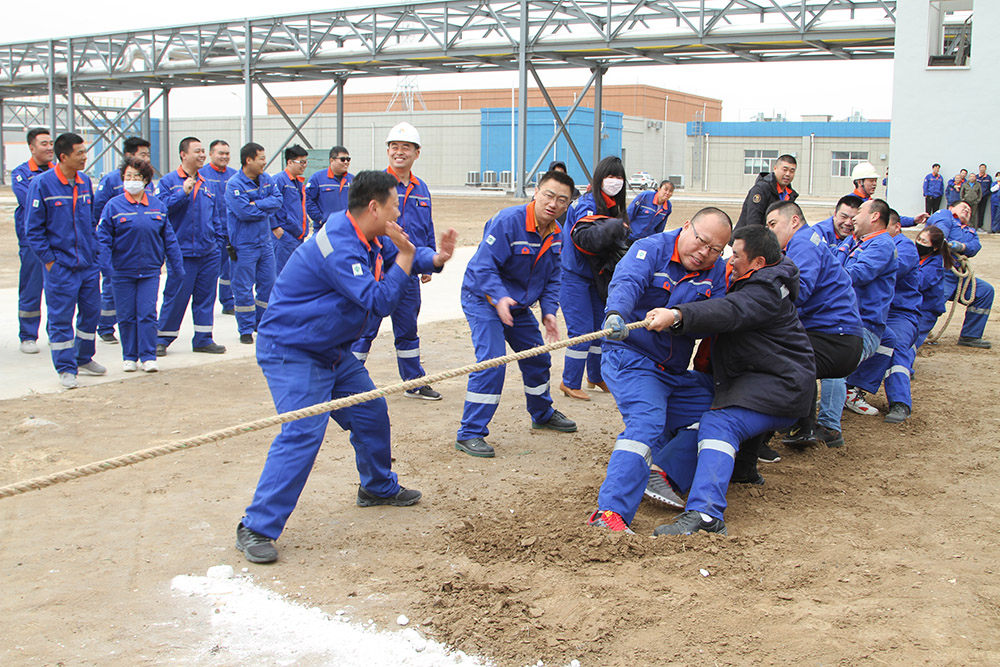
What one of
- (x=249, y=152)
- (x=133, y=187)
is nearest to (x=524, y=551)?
(x=133, y=187)

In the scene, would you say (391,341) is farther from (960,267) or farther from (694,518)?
(960,267)

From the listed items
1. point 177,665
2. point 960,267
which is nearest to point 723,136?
point 960,267

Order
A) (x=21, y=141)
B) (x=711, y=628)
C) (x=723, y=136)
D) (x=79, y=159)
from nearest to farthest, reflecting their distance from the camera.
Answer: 1. (x=711, y=628)
2. (x=79, y=159)
3. (x=723, y=136)
4. (x=21, y=141)

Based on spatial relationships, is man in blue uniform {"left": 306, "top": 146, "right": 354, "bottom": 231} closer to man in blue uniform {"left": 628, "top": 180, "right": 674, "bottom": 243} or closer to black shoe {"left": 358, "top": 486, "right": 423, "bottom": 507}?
man in blue uniform {"left": 628, "top": 180, "right": 674, "bottom": 243}

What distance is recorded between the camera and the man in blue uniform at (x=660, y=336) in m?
4.45

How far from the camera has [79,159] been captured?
23.6ft

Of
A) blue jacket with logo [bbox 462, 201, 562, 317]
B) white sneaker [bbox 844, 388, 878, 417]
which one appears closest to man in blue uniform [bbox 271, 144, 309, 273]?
blue jacket with logo [bbox 462, 201, 562, 317]

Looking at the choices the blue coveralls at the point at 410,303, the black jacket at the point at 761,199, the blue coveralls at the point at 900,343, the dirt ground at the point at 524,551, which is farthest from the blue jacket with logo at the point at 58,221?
the blue coveralls at the point at 900,343

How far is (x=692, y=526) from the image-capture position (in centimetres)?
414

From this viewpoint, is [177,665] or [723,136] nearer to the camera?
[177,665]

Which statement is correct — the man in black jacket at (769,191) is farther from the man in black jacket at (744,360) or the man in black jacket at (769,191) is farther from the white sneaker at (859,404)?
the man in black jacket at (744,360)

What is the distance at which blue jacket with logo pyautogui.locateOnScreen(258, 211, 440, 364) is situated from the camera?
393cm

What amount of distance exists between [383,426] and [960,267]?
7.14m

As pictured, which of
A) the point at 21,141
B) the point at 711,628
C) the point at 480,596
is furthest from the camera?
the point at 21,141
